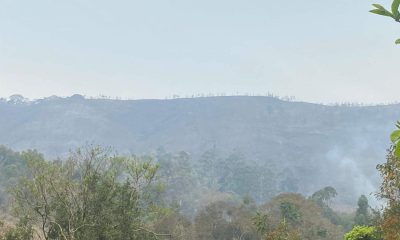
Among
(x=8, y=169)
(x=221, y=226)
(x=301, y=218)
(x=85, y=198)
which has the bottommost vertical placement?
(x=221, y=226)

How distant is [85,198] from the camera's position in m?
20.8

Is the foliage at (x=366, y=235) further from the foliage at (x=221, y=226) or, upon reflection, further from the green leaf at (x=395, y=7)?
the foliage at (x=221, y=226)

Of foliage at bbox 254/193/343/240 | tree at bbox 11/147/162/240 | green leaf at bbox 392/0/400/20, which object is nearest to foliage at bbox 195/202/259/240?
foliage at bbox 254/193/343/240

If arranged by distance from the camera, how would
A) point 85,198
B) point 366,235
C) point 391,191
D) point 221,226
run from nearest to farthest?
point 85,198 < point 391,191 < point 366,235 < point 221,226

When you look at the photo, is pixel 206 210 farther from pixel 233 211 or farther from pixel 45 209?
pixel 45 209

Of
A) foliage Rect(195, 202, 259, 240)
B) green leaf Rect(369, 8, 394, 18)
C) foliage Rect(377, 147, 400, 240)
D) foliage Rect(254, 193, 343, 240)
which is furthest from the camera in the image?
foliage Rect(195, 202, 259, 240)

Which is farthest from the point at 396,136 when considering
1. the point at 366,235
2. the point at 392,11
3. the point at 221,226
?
the point at 221,226

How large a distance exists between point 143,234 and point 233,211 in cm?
4439

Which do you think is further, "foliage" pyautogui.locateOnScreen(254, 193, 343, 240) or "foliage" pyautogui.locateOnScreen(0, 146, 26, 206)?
"foliage" pyautogui.locateOnScreen(0, 146, 26, 206)

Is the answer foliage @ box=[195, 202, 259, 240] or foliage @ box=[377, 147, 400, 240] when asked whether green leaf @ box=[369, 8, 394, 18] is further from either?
foliage @ box=[195, 202, 259, 240]

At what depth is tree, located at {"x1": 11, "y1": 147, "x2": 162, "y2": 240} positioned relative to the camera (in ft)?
67.1

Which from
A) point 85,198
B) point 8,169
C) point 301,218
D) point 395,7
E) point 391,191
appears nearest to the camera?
point 395,7

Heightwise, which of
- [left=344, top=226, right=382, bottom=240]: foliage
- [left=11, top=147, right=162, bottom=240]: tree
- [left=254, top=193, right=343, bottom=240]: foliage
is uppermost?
[left=11, top=147, right=162, bottom=240]: tree

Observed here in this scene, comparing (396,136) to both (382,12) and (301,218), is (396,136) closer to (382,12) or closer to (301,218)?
(382,12)
